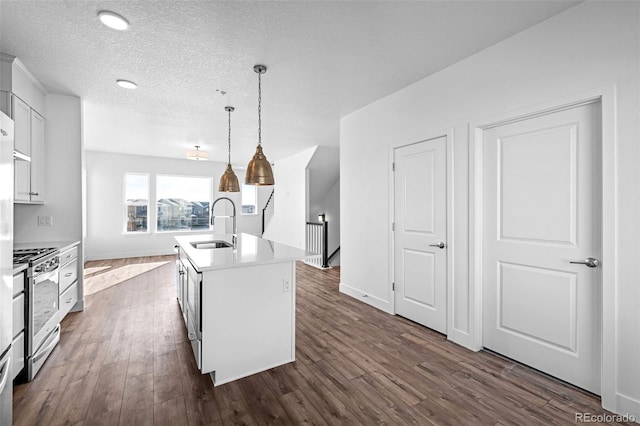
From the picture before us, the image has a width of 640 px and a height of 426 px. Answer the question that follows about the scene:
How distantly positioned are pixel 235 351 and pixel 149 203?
678 cm

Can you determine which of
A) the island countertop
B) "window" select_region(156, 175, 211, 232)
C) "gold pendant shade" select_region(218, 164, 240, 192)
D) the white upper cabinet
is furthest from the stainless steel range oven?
"window" select_region(156, 175, 211, 232)

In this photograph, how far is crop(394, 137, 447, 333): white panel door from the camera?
118 inches

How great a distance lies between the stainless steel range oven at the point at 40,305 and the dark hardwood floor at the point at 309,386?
0.46 feet

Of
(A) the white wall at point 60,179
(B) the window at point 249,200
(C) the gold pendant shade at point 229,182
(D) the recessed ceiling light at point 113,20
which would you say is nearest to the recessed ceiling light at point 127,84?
(A) the white wall at point 60,179

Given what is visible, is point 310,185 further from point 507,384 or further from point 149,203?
point 507,384

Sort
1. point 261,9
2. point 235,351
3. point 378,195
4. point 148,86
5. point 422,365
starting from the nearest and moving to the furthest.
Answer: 1. point 261,9
2. point 235,351
3. point 422,365
4. point 148,86
5. point 378,195

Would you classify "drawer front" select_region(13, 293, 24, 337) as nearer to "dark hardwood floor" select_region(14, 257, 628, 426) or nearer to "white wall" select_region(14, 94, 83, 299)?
"dark hardwood floor" select_region(14, 257, 628, 426)

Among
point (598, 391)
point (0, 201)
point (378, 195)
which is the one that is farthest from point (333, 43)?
point (598, 391)

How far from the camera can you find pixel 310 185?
6.91 metres

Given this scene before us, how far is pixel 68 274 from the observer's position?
3.26m

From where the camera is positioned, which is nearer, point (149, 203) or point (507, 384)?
point (507, 384)

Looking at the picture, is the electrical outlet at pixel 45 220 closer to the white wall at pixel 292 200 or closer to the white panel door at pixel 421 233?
the white panel door at pixel 421 233

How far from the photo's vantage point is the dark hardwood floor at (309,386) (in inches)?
72.3
